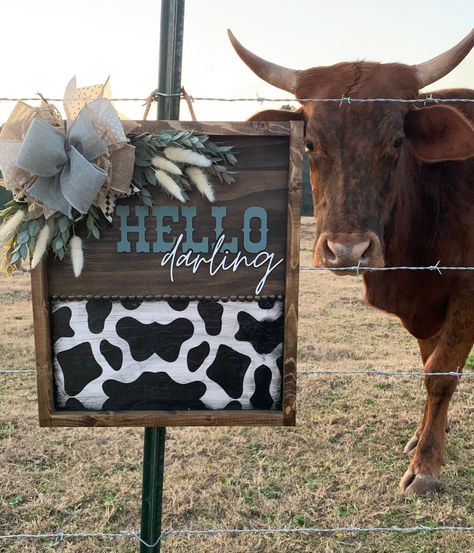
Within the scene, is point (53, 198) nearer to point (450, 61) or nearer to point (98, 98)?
point (98, 98)

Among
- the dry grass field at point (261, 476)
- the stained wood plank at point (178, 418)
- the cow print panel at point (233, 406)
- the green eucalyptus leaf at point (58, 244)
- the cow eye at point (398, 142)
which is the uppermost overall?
the cow eye at point (398, 142)

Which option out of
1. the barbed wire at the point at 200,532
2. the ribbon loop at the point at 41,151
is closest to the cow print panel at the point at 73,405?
the barbed wire at the point at 200,532

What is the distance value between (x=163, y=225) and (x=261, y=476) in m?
1.71

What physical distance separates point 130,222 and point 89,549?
4.69 feet

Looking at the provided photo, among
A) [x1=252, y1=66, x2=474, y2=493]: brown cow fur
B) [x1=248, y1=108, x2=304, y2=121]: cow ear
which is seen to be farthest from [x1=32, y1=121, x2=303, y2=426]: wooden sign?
[x1=248, y1=108, x2=304, y2=121]: cow ear

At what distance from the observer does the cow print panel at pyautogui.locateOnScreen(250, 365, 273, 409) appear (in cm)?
159

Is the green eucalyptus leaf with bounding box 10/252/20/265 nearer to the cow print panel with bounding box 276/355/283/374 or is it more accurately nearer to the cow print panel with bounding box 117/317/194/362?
the cow print panel with bounding box 117/317/194/362

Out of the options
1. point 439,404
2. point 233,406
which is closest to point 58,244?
point 233,406

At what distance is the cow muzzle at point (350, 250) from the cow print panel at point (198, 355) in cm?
66

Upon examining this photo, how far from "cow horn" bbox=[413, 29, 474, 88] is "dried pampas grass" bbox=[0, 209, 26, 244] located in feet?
6.16

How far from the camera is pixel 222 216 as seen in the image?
151 cm

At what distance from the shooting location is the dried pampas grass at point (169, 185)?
1.46 metres

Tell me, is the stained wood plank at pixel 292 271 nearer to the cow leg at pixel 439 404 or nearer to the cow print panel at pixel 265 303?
the cow print panel at pixel 265 303

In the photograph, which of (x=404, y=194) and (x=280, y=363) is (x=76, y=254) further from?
(x=404, y=194)
